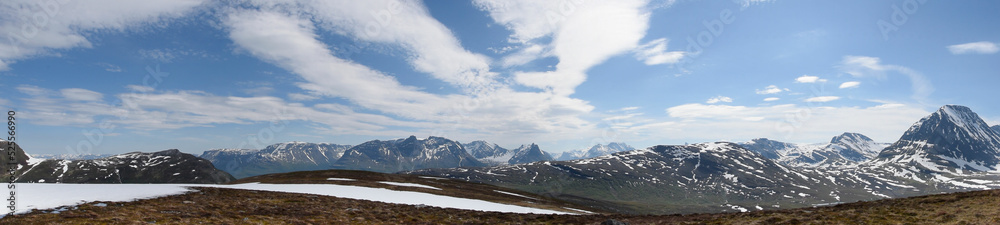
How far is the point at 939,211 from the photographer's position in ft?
78.6

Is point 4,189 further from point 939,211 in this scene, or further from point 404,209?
point 939,211

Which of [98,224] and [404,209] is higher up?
[98,224]

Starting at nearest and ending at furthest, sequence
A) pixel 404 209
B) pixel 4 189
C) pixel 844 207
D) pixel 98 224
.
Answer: pixel 98 224
pixel 4 189
pixel 844 207
pixel 404 209

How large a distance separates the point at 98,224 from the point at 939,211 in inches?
1884

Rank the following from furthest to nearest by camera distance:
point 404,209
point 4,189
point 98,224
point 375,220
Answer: point 404,209 < point 375,220 < point 4,189 < point 98,224

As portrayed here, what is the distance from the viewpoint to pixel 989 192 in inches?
1083

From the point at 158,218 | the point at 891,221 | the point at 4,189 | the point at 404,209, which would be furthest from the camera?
the point at 404,209

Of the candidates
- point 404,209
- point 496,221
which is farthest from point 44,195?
point 496,221

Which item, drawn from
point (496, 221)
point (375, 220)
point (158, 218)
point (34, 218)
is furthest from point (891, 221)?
point (34, 218)

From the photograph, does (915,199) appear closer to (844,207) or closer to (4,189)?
(844,207)

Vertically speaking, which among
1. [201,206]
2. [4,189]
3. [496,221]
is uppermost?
[4,189]

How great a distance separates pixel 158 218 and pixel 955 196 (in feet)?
173

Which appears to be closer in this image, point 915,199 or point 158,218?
point 158,218

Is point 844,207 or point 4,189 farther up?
point 4,189
